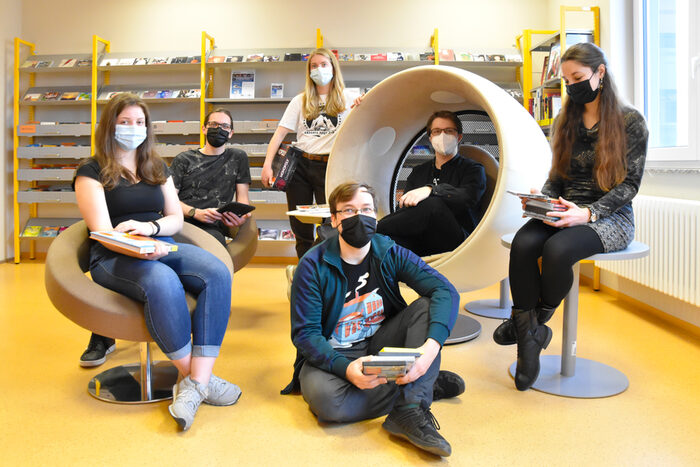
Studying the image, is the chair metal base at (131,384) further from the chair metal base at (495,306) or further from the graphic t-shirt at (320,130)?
the chair metal base at (495,306)

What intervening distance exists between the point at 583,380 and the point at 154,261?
1617mm

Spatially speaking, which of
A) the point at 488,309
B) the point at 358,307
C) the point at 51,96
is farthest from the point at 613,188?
the point at 51,96

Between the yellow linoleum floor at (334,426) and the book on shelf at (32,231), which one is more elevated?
the book on shelf at (32,231)

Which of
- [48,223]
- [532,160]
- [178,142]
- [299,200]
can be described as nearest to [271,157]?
[299,200]

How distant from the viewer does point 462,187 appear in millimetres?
2771

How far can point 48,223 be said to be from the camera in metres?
5.50

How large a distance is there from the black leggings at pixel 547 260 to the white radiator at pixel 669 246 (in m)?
1.05

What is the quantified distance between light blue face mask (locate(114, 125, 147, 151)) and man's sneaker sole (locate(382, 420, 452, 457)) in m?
1.34

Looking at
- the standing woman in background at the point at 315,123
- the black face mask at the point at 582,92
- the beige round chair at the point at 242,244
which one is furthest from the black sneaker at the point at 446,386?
the standing woman in background at the point at 315,123

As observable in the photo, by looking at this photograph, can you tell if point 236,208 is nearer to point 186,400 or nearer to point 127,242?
point 127,242

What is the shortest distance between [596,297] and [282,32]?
11.3 feet

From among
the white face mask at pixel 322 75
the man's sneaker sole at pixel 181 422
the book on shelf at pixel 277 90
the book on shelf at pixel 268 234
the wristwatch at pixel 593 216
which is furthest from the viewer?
the book on shelf at pixel 277 90

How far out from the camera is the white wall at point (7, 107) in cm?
532

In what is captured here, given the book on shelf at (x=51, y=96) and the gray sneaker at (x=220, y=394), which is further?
the book on shelf at (x=51, y=96)
